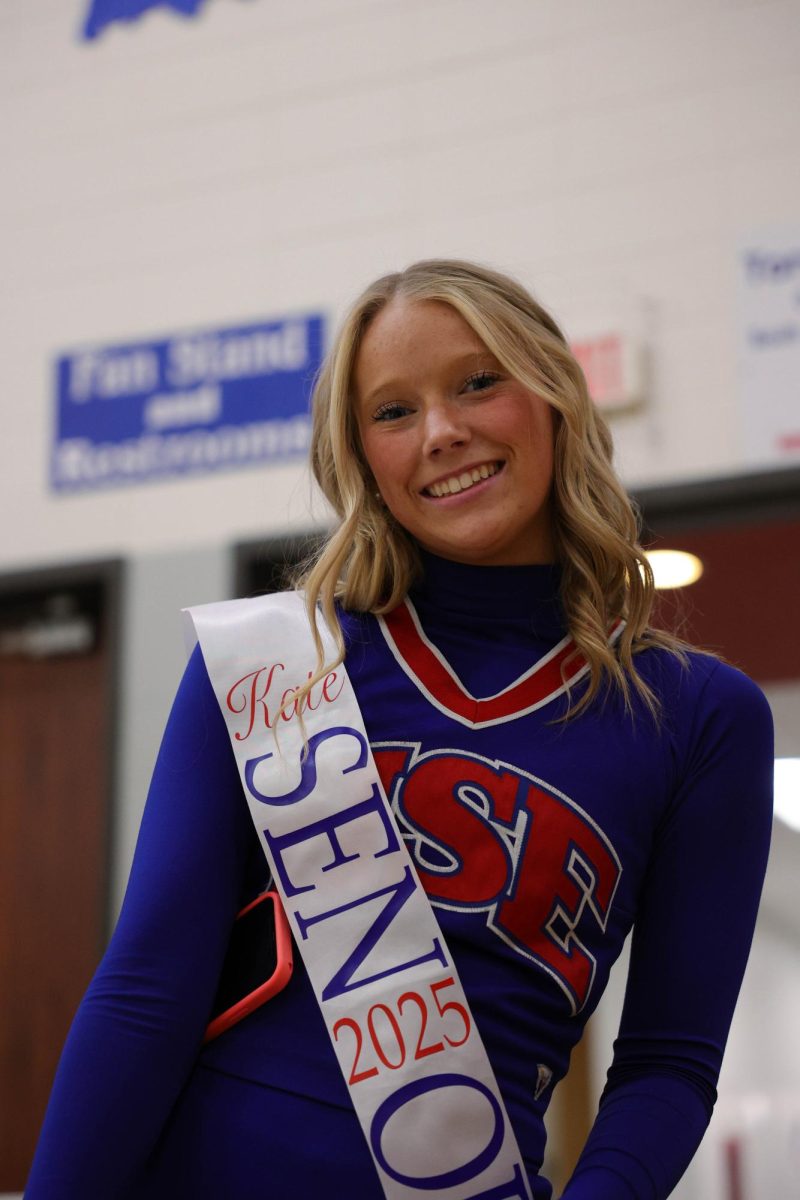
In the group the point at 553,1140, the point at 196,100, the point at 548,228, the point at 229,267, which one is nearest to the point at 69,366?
the point at 229,267

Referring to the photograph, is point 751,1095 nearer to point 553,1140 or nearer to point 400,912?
point 553,1140

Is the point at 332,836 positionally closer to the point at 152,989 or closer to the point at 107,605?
the point at 152,989

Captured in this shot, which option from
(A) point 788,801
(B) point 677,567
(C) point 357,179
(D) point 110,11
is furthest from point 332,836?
(D) point 110,11

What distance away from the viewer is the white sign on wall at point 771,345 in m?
3.02

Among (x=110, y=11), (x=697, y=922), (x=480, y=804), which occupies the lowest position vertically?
(x=697, y=922)

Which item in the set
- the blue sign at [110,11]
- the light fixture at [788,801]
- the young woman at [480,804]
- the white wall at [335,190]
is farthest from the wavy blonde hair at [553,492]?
the blue sign at [110,11]

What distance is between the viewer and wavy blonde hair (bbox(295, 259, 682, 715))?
110 cm

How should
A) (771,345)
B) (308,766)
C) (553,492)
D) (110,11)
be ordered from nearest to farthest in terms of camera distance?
(308,766) < (553,492) < (771,345) < (110,11)

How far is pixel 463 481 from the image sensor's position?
1095 millimetres

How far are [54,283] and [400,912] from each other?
9.77ft

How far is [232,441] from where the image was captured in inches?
135

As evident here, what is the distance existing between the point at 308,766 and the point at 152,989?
188 millimetres

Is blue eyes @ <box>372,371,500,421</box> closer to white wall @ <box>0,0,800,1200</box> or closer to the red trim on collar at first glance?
the red trim on collar

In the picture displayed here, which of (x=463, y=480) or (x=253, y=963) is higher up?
(x=463, y=480)
